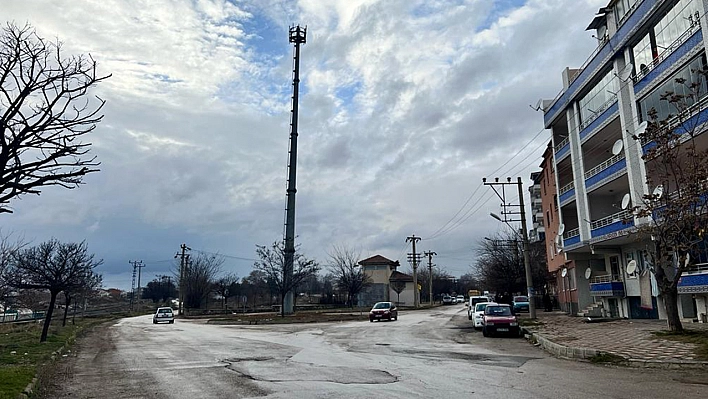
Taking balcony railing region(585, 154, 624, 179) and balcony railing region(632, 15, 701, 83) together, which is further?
balcony railing region(585, 154, 624, 179)

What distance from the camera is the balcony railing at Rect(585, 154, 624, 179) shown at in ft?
98.4

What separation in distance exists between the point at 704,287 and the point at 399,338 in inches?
528

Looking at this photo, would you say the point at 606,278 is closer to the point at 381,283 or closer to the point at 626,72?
the point at 626,72

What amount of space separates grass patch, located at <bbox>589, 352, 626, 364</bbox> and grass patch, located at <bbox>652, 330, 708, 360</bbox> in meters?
1.83

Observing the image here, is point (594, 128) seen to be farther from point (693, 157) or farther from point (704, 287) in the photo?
point (693, 157)

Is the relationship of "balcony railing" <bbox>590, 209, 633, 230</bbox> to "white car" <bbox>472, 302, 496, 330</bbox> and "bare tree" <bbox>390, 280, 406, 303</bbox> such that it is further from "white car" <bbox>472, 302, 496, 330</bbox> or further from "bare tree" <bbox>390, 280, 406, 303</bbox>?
"bare tree" <bbox>390, 280, 406, 303</bbox>

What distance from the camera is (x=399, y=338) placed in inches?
1009

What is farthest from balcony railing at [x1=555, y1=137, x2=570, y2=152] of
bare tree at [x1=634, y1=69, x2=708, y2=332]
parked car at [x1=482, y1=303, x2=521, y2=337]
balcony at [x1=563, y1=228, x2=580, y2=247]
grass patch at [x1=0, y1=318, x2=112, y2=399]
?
grass patch at [x1=0, y1=318, x2=112, y2=399]

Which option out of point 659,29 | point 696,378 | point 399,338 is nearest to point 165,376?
point 696,378

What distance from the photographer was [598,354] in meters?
15.5

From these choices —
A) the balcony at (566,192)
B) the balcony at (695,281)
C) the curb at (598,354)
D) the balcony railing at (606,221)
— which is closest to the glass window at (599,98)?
the balcony at (566,192)

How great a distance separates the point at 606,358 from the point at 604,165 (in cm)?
1974

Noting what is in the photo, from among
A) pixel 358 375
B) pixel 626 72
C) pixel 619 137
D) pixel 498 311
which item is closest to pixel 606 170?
pixel 619 137

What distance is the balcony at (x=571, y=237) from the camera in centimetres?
3609
